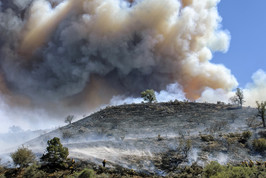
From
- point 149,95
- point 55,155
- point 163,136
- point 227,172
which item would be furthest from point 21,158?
point 149,95

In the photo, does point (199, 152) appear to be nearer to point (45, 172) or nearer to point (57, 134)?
point (45, 172)

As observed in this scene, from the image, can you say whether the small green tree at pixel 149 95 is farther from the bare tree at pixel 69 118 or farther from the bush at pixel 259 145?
the bush at pixel 259 145

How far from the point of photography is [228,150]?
101 feet

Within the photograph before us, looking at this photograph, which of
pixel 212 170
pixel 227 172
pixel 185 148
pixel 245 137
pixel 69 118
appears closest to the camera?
pixel 227 172

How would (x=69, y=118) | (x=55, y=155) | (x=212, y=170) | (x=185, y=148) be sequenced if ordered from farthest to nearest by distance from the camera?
(x=69, y=118) < (x=185, y=148) < (x=55, y=155) < (x=212, y=170)

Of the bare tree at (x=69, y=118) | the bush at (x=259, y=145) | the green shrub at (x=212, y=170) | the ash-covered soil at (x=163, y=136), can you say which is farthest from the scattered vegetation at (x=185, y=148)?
the bare tree at (x=69, y=118)

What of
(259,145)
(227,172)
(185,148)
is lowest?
(227,172)

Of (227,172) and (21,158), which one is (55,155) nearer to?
(21,158)

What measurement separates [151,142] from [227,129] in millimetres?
15228

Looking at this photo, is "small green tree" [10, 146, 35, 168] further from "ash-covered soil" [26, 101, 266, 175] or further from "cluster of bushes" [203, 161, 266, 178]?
"cluster of bushes" [203, 161, 266, 178]

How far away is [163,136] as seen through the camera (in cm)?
3841

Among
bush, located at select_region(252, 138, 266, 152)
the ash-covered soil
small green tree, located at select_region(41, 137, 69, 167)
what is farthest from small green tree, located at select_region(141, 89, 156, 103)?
small green tree, located at select_region(41, 137, 69, 167)

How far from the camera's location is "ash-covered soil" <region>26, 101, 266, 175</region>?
2819 cm

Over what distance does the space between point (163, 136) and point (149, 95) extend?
35.6m
